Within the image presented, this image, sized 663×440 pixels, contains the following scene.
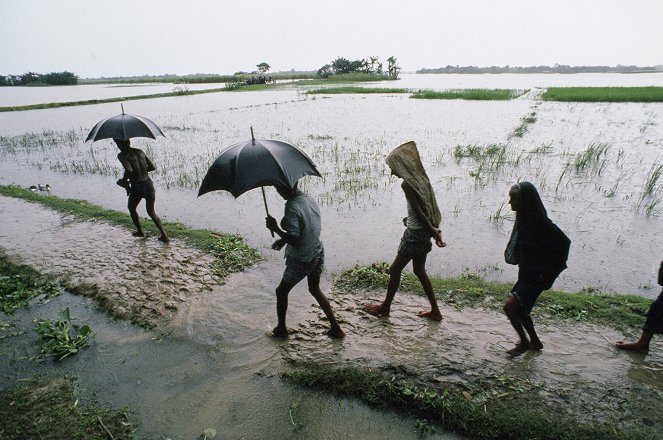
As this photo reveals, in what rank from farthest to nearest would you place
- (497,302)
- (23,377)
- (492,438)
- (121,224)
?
(121,224)
(497,302)
(23,377)
(492,438)

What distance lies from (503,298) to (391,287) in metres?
1.35

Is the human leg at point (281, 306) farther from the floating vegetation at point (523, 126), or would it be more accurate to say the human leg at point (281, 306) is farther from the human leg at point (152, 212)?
the floating vegetation at point (523, 126)

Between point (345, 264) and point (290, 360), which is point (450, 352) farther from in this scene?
point (345, 264)

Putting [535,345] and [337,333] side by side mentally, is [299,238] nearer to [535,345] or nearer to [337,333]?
[337,333]

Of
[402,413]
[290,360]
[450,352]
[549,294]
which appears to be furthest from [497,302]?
[290,360]

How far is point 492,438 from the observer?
246 centimetres

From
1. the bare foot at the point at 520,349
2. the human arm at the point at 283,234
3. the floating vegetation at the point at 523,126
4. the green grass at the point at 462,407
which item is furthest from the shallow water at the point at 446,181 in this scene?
the human arm at the point at 283,234

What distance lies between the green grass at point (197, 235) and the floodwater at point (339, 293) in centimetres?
24

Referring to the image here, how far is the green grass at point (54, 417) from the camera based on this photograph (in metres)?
2.53

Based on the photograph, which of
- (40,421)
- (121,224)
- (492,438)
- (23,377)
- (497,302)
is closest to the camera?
(492,438)

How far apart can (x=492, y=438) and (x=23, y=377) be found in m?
3.68

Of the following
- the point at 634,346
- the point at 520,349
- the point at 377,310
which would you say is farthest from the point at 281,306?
the point at 634,346

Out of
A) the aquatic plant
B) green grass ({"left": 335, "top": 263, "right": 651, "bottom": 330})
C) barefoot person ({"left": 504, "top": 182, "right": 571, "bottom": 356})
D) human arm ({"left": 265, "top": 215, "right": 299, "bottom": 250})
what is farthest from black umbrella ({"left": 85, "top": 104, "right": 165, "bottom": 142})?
barefoot person ({"left": 504, "top": 182, "right": 571, "bottom": 356})

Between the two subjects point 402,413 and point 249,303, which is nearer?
point 402,413
